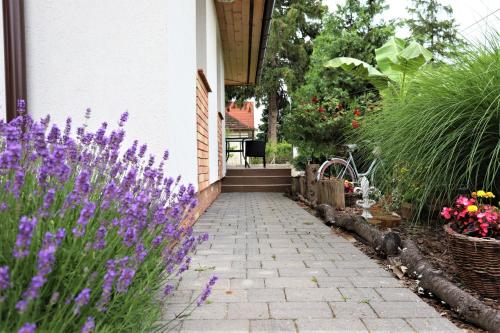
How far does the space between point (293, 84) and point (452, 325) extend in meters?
23.2

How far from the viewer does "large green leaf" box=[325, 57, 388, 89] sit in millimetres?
9336

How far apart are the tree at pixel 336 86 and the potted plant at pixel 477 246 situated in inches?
226

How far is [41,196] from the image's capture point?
1.63 m

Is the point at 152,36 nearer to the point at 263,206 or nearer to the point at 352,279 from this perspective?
the point at 352,279

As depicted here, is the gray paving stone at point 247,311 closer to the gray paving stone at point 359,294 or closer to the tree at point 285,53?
the gray paving stone at point 359,294

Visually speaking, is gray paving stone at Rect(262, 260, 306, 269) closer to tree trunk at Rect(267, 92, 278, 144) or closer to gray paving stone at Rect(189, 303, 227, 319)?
gray paving stone at Rect(189, 303, 227, 319)

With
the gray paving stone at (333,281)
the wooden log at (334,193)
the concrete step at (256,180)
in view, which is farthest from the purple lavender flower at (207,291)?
the concrete step at (256,180)

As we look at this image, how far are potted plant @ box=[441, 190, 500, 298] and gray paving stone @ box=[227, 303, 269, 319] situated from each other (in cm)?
131

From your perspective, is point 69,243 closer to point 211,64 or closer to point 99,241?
point 99,241

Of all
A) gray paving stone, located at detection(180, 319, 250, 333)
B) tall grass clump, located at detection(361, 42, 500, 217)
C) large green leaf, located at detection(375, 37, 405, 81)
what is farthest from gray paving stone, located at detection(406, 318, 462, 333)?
large green leaf, located at detection(375, 37, 405, 81)

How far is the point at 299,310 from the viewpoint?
95.1 inches

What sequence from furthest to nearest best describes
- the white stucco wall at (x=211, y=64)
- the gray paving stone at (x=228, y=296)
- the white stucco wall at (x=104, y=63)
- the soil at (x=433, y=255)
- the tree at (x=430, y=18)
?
the tree at (x=430, y=18)
the white stucco wall at (x=211, y=64)
the white stucco wall at (x=104, y=63)
the gray paving stone at (x=228, y=296)
the soil at (x=433, y=255)

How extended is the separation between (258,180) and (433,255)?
822cm

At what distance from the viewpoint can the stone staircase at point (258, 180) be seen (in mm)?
11577
